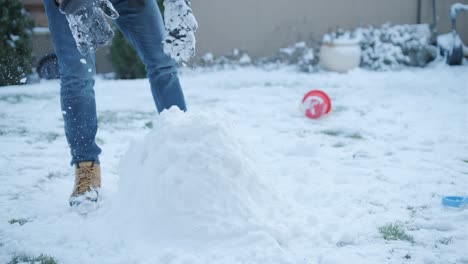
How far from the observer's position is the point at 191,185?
65.7 inches

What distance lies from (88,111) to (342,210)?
1.20 metres

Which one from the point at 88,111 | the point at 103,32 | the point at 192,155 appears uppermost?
the point at 103,32

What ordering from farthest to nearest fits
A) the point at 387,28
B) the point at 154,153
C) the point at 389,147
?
the point at 387,28
the point at 389,147
the point at 154,153

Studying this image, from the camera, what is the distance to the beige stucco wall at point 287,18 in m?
6.93

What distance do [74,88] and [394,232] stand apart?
1.47 meters

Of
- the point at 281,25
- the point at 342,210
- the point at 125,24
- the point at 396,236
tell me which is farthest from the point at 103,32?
the point at 281,25

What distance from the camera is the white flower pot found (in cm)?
633

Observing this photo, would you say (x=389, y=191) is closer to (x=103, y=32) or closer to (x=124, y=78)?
(x=103, y=32)

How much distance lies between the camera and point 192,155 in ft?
5.64

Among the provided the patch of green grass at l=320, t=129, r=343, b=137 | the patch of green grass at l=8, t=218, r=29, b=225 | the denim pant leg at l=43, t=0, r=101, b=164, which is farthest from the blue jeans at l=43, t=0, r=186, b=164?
the patch of green grass at l=320, t=129, r=343, b=137

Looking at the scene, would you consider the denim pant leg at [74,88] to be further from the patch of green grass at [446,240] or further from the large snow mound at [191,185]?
the patch of green grass at [446,240]

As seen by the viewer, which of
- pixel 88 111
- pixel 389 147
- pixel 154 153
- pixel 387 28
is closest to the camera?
pixel 154 153

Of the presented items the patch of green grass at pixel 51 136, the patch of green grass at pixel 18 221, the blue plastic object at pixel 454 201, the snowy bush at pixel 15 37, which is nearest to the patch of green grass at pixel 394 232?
the blue plastic object at pixel 454 201

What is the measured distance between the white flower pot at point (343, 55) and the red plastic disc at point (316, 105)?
2.56 metres
